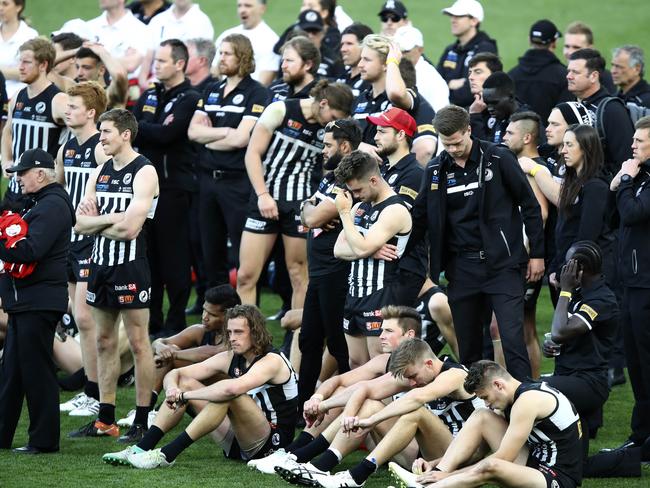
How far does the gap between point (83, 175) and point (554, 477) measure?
4796mm

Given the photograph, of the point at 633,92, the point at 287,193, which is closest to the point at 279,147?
the point at 287,193

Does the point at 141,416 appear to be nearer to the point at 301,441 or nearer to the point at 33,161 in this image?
the point at 301,441

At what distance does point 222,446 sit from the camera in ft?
29.1

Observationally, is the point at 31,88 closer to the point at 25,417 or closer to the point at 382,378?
the point at 25,417

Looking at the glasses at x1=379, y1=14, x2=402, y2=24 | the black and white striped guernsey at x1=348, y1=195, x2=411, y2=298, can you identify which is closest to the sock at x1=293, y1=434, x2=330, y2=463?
the black and white striped guernsey at x1=348, y1=195, x2=411, y2=298

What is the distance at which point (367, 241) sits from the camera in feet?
28.1

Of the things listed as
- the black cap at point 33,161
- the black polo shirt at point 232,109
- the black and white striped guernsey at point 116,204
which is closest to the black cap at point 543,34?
the black polo shirt at point 232,109

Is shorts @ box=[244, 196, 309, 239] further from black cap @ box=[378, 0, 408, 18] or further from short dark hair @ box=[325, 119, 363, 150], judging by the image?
black cap @ box=[378, 0, 408, 18]

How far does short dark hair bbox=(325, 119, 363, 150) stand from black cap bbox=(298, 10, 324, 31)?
159 inches

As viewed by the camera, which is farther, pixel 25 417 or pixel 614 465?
pixel 25 417

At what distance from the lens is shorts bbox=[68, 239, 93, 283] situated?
10.1 metres

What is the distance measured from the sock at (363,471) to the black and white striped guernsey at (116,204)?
2.49 metres

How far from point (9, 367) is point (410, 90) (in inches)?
145

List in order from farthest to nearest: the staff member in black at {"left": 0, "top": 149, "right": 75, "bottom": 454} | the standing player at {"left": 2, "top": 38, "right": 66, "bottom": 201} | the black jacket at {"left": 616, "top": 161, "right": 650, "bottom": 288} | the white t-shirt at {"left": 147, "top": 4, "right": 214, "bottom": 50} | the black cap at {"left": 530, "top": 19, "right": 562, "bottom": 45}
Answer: the white t-shirt at {"left": 147, "top": 4, "right": 214, "bottom": 50}
the black cap at {"left": 530, "top": 19, "right": 562, "bottom": 45}
the standing player at {"left": 2, "top": 38, "right": 66, "bottom": 201}
the staff member in black at {"left": 0, "top": 149, "right": 75, "bottom": 454}
the black jacket at {"left": 616, "top": 161, "right": 650, "bottom": 288}
